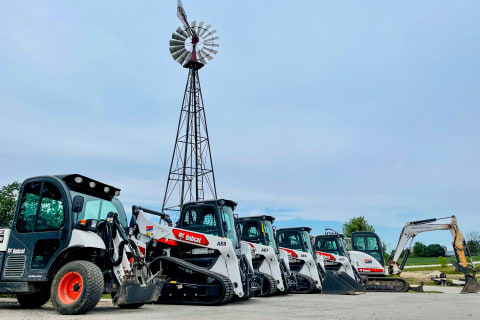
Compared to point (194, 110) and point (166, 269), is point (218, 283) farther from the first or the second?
point (194, 110)

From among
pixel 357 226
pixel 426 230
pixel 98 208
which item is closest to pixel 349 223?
pixel 357 226

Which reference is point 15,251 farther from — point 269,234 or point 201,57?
point 201,57

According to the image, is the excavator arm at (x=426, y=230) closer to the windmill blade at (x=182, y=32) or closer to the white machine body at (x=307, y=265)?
the white machine body at (x=307, y=265)

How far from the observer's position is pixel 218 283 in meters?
12.4

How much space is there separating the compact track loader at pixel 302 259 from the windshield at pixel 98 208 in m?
9.77

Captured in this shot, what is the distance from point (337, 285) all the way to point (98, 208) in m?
12.3

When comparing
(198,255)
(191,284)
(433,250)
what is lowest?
(191,284)

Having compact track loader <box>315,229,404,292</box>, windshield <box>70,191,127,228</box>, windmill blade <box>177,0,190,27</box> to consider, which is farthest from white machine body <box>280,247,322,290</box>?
windmill blade <box>177,0,190,27</box>

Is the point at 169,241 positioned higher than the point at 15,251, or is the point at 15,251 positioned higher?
the point at 169,241

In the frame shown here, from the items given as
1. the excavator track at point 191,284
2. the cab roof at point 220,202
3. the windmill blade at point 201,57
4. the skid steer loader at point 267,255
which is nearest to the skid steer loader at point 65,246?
the excavator track at point 191,284

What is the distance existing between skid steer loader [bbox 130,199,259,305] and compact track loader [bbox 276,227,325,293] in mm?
6523

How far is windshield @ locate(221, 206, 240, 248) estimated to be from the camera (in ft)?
44.3

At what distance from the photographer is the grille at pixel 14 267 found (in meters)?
9.64

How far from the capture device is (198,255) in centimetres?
1320
